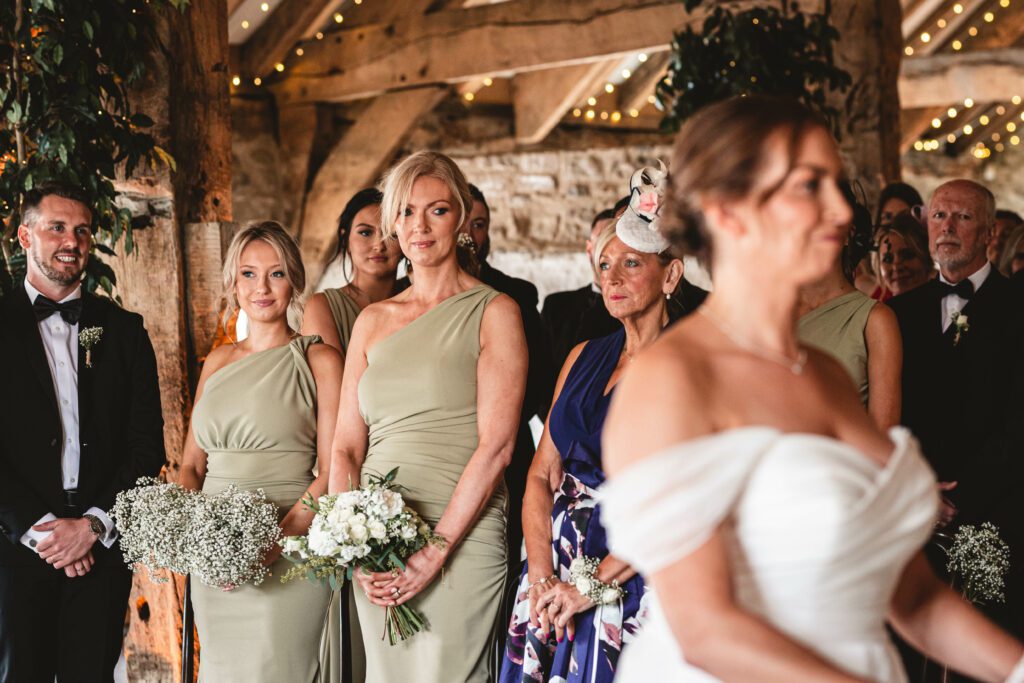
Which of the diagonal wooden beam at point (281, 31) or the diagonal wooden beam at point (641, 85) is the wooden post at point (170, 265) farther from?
the diagonal wooden beam at point (641, 85)

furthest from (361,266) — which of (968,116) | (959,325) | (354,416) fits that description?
(968,116)

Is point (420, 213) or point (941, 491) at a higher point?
point (420, 213)

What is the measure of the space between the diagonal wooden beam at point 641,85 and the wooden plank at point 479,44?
75.1 inches

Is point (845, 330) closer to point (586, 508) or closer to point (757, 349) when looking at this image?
point (586, 508)

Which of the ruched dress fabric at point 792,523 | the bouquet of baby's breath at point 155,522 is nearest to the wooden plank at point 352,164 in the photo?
the bouquet of baby's breath at point 155,522

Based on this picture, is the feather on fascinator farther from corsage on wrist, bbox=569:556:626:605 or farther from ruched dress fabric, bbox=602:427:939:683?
ruched dress fabric, bbox=602:427:939:683

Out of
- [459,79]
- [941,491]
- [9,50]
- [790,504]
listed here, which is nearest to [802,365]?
[790,504]

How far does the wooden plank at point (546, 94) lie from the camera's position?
7.53 metres

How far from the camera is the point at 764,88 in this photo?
4.65 meters

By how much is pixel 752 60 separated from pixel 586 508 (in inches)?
111

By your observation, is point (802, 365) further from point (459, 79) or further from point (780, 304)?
point (459, 79)

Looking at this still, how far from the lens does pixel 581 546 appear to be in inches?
101

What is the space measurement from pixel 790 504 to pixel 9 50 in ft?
10.3

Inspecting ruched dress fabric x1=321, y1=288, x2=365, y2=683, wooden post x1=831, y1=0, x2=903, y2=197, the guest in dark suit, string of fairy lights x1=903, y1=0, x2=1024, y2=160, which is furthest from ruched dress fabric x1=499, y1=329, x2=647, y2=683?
string of fairy lights x1=903, y1=0, x2=1024, y2=160
